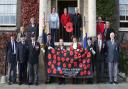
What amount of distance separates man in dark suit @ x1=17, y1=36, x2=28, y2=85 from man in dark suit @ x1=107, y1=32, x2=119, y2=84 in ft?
11.1

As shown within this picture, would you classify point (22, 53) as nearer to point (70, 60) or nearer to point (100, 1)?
point (70, 60)

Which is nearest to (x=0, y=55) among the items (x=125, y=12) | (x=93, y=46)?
(x=93, y=46)

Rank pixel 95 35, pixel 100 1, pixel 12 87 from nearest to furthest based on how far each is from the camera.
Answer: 1. pixel 12 87
2. pixel 95 35
3. pixel 100 1

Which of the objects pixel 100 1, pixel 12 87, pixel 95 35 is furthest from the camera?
pixel 100 1

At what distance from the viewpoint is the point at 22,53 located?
A: 16.0 meters

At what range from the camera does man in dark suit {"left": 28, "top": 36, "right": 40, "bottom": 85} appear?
16047 millimetres

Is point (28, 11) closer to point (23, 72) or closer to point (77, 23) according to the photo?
point (77, 23)

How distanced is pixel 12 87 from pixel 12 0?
331 inches

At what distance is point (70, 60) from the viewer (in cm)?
1636

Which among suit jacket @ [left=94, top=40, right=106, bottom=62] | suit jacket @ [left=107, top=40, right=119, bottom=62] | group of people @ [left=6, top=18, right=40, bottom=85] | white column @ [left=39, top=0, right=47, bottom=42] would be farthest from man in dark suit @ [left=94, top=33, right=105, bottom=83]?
white column @ [left=39, top=0, right=47, bottom=42]

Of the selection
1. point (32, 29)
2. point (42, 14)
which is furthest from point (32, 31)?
point (42, 14)

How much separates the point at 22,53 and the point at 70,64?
6.58 feet

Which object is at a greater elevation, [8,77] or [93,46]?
[93,46]

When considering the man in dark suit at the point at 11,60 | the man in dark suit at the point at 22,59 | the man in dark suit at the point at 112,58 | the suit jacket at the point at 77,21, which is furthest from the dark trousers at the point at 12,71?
the suit jacket at the point at 77,21
